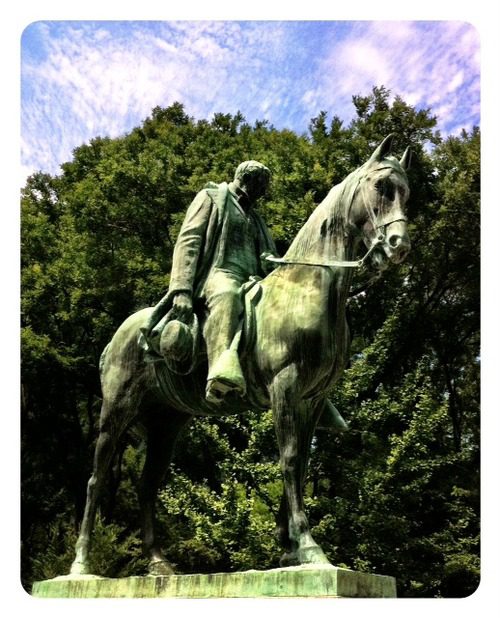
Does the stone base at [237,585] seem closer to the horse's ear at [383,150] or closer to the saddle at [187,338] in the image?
the saddle at [187,338]

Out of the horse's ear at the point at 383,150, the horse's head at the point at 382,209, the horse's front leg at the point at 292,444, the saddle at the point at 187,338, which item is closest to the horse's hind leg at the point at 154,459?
the saddle at the point at 187,338

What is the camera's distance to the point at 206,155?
22844 millimetres

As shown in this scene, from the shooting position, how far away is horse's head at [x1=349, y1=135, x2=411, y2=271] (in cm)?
714

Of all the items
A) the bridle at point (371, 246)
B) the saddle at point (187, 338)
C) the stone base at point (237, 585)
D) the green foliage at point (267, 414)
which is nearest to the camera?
the stone base at point (237, 585)

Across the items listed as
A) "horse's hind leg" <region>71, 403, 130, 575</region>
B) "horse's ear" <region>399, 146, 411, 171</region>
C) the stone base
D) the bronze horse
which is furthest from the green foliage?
"horse's ear" <region>399, 146, 411, 171</region>

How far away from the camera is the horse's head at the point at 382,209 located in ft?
23.4

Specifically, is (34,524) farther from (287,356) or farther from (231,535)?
(287,356)

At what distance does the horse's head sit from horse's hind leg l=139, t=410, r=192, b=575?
9.16 ft

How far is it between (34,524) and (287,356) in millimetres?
17320

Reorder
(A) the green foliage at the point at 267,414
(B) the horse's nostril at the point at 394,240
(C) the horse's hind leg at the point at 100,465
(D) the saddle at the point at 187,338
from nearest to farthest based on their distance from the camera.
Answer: (B) the horse's nostril at the point at 394,240 → (D) the saddle at the point at 187,338 → (C) the horse's hind leg at the point at 100,465 → (A) the green foliage at the point at 267,414

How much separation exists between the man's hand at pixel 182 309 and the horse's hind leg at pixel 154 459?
1.30m

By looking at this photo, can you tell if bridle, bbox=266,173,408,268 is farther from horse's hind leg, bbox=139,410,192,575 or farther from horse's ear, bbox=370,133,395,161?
horse's hind leg, bbox=139,410,192,575

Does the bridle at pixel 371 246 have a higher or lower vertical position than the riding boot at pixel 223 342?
higher

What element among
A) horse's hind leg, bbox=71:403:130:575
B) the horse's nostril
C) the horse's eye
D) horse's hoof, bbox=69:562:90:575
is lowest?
horse's hoof, bbox=69:562:90:575
